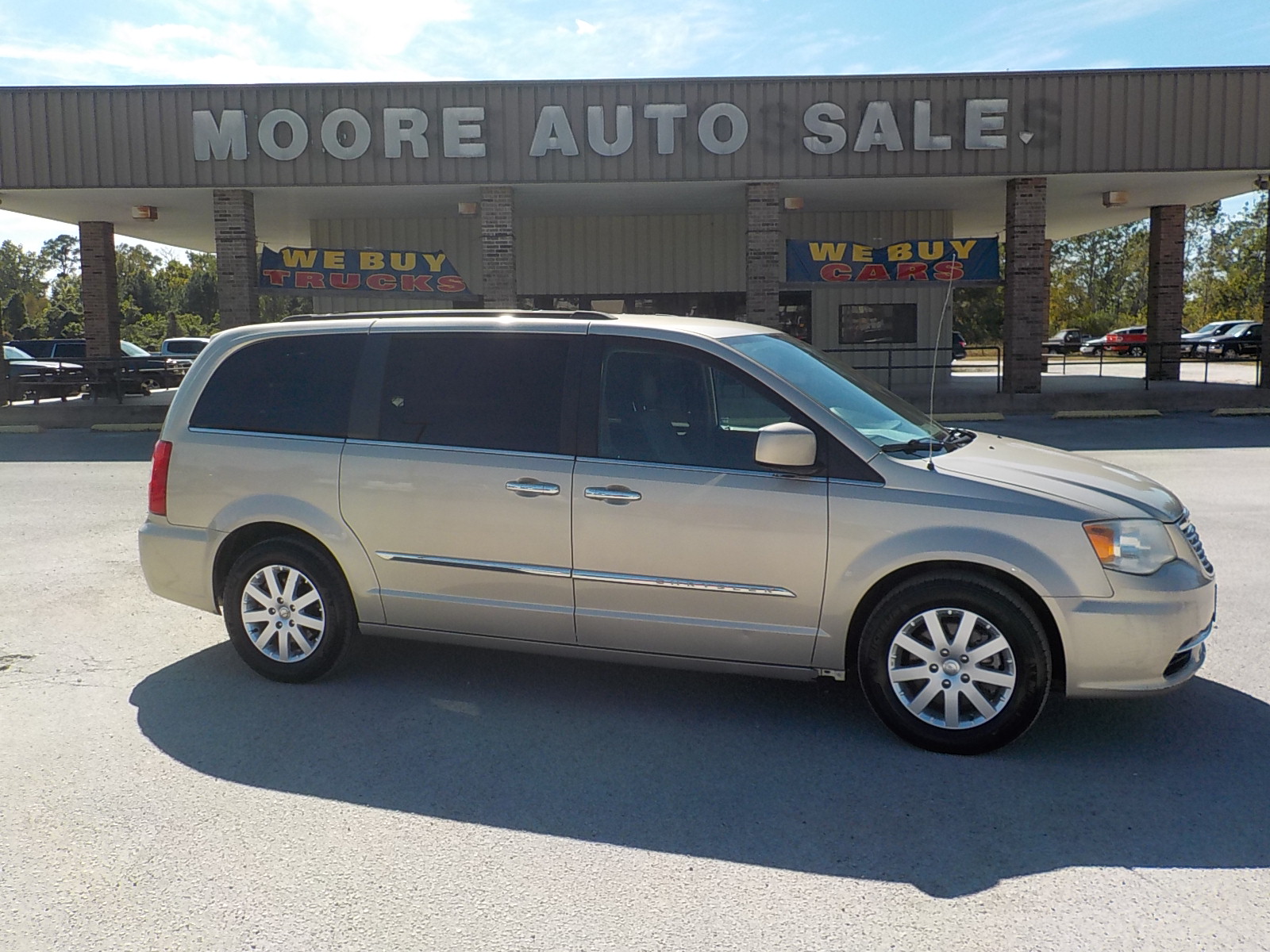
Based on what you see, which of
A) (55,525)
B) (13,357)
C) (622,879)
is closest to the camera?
(622,879)

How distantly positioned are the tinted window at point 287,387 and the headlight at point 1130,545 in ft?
11.5

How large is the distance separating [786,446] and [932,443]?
0.92 m

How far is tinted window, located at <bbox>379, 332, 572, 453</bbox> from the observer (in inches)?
202

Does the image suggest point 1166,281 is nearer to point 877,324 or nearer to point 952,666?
point 877,324

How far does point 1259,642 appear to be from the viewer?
6.00 metres

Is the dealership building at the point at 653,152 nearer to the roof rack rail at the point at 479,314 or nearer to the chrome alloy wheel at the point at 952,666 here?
the roof rack rail at the point at 479,314

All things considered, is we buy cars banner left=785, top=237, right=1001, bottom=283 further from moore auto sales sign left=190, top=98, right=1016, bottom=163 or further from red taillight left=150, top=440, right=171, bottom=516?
red taillight left=150, top=440, right=171, bottom=516

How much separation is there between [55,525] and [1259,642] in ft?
30.9

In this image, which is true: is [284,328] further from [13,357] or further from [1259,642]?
[13,357]

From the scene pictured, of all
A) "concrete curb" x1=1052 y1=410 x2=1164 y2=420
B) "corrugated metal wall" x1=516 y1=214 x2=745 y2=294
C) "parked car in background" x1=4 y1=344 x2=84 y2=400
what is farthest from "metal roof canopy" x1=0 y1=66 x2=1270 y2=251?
"parked car in background" x1=4 y1=344 x2=84 y2=400

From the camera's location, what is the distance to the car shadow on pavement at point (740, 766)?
151 inches

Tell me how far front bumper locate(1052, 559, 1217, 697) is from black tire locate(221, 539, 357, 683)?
11.0ft

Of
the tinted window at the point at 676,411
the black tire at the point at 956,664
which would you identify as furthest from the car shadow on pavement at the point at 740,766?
the tinted window at the point at 676,411

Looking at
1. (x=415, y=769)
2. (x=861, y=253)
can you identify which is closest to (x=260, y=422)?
(x=415, y=769)
